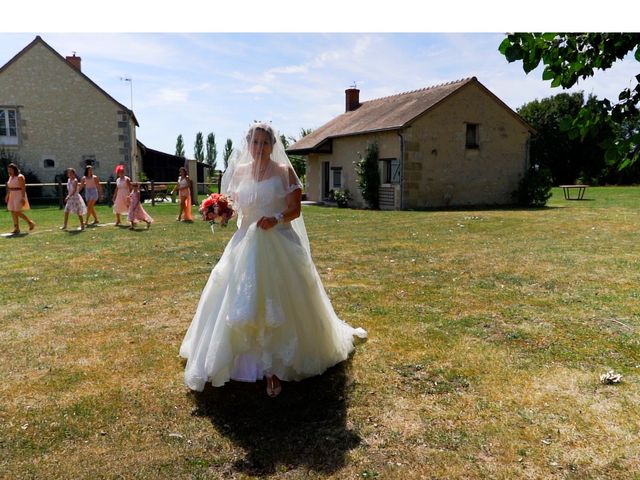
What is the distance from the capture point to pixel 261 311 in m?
3.70

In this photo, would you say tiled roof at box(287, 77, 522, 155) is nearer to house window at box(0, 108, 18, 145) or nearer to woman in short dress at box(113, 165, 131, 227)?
woman in short dress at box(113, 165, 131, 227)

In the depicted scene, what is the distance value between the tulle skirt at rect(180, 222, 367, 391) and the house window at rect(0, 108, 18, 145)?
30.5m

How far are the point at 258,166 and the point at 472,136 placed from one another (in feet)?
71.6

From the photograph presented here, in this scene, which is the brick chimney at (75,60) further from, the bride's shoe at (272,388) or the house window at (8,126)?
the bride's shoe at (272,388)

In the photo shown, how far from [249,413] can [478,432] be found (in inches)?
60.0

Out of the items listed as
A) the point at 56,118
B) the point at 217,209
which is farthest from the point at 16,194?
the point at 56,118

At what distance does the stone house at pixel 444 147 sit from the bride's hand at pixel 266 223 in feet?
61.7

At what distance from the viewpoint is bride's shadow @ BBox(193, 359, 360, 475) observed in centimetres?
300

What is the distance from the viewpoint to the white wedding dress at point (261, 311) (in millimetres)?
3652

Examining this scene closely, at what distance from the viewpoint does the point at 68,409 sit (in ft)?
11.8

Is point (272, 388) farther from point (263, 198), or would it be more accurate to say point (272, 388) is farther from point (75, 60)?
point (75, 60)

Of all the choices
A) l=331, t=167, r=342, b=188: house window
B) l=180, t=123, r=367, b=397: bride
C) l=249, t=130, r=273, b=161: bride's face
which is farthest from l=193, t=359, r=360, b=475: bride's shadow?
l=331, t=167, r=342, b=188: house window

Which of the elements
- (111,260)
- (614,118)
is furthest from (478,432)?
(111,260)

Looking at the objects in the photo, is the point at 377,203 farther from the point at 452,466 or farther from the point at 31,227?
the point at 452,466
